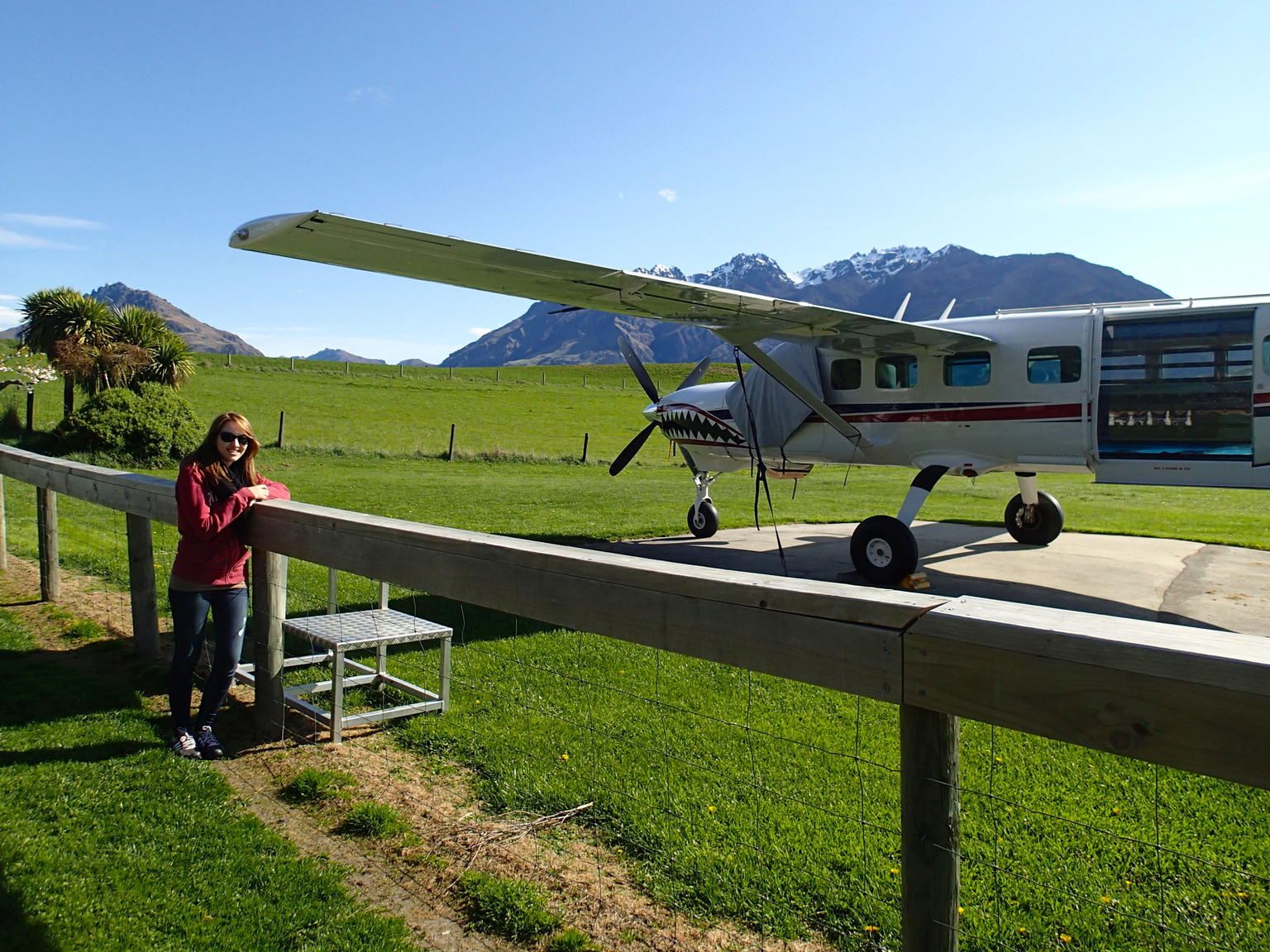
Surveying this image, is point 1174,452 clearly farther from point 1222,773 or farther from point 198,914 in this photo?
point 198,914

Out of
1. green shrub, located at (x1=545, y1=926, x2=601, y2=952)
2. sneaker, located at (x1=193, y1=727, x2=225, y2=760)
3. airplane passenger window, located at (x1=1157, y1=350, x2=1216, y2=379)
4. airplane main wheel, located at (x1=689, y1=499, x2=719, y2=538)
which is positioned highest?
airplane passenger window, located at (x1=1157, y1=350, x2=1216, y2=379)

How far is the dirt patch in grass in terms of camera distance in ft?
9.64

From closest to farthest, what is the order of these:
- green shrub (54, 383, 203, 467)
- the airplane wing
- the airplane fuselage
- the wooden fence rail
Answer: the wooden fence rail, the airplane wing, the airplane fuselage, green shrub (54, 383, 203, 467)

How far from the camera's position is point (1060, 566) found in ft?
33.4

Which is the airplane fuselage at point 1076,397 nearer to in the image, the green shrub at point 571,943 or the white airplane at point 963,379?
the white airplane at point 963,379

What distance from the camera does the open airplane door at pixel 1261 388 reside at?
8.16 metres

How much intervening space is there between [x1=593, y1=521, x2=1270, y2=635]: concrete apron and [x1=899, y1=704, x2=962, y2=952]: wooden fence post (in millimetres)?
5436

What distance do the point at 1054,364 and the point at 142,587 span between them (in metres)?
8.88

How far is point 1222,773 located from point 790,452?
1039 centimetres

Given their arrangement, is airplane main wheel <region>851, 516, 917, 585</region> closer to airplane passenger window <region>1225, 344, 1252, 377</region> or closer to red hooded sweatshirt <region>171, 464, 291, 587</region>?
airplane passenger window <region>1225, 344, 1252, 377</region>

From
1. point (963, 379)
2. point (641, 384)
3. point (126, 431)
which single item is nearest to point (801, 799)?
point (963, 379)

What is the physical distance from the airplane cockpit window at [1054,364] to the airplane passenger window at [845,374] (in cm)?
204

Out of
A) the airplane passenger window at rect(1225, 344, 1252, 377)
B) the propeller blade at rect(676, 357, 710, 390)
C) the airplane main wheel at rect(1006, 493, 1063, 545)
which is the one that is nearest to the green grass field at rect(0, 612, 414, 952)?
the airplane passenger window at rect(1225, 344, 1252, 377)

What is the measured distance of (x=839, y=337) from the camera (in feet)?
34.1
